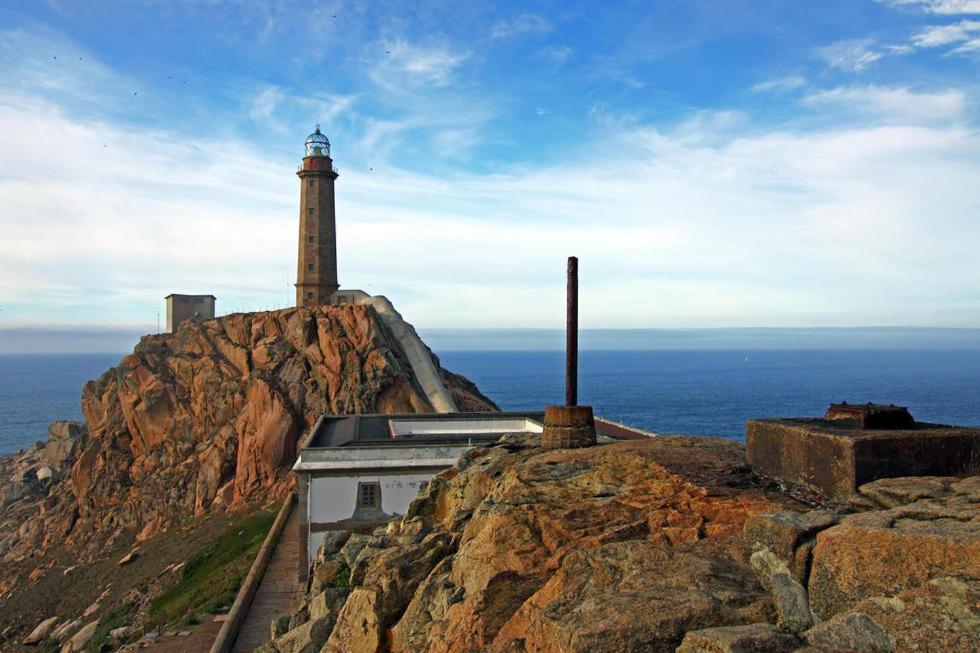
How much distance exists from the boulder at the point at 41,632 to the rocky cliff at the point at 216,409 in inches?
363

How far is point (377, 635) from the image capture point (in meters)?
10.5

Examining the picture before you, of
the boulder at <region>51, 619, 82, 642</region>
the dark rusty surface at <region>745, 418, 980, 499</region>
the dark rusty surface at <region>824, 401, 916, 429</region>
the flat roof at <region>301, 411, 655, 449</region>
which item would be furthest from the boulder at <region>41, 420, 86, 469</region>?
the dark rusty surface at <region>824, 401, 916, 429</region>

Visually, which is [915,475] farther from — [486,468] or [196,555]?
[196,555]

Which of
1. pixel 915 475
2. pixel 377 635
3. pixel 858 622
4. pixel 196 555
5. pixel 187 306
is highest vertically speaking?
pixel 187 306

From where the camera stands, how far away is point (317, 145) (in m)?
57.6

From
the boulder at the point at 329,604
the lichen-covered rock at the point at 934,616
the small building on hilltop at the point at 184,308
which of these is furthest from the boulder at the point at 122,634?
the small building on hilltop at the point at 184,308

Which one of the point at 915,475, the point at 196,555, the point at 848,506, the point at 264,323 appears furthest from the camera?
the point at 264,323

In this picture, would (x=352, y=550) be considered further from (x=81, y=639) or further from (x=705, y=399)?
(x=705, y=399)

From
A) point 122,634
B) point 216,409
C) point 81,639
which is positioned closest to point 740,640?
point 122,634

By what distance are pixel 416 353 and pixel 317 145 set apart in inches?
768

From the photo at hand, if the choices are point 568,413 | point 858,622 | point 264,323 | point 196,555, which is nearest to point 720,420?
point 264,323

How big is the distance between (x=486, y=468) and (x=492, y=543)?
402cm

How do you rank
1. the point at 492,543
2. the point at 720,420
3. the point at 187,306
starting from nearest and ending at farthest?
the point at 492,543 → the point at 187,306 → the point at 720,420

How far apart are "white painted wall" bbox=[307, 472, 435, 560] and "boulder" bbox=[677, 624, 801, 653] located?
61.4ft
